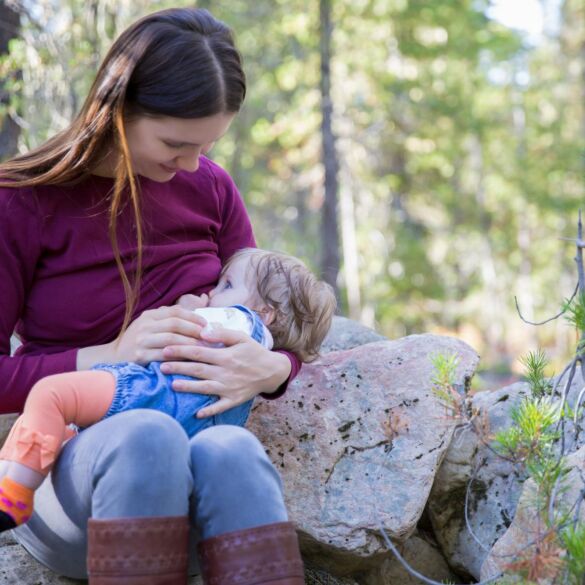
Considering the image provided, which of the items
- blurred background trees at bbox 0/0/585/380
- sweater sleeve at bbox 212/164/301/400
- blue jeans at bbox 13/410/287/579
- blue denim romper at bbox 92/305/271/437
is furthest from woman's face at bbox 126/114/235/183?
blurred background trees at bbox 0/0/585/380

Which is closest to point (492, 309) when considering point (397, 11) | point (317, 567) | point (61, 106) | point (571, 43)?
point (571, 43)

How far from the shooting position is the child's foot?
6.18 feet

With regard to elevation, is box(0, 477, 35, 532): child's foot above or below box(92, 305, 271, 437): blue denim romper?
below

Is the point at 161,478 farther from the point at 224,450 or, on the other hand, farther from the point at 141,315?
the point at 141,315

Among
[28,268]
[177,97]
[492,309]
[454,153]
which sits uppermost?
[177,97]

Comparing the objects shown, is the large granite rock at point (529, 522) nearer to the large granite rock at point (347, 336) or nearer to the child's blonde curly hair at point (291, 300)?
the child's blonde curly hair at point (291, 300)

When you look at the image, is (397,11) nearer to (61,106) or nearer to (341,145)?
(341,145)

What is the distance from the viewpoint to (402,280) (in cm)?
1598

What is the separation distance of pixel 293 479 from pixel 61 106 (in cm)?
410

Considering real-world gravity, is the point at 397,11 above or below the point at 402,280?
above

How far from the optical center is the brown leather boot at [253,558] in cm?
186

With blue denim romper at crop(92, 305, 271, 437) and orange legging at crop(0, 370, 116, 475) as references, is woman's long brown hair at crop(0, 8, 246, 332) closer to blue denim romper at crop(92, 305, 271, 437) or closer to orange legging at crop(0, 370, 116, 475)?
blue denim romper at crop(92, 305, 271, 437)

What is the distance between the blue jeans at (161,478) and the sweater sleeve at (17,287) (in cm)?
30

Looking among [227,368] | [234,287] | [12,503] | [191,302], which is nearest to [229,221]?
[234,287]
